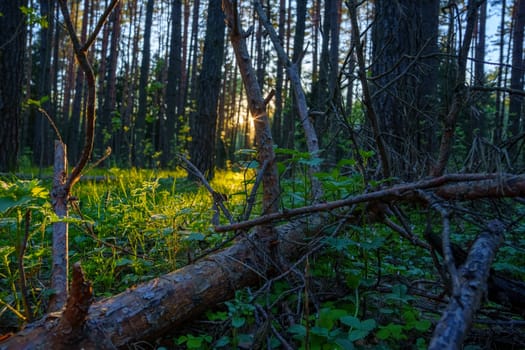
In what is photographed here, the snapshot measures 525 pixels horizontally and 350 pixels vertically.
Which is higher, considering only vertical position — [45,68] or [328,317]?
[45,68]

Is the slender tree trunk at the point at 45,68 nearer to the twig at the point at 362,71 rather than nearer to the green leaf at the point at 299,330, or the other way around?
the twig at the point at 362,71

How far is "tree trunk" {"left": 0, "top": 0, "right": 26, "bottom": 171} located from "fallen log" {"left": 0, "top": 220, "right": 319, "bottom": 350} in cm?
480

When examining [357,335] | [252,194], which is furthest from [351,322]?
[252,194]

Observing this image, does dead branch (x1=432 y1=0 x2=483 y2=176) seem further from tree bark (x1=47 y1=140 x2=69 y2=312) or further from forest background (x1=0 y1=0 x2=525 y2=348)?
tree bark (x1=47 y1=140 x2=69 y2=312)

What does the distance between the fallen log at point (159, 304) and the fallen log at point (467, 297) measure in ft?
3.18

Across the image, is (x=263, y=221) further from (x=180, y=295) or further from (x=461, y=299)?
(x=461, y=299)

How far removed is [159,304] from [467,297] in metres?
1.16

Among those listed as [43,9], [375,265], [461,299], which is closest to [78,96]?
[43,9]

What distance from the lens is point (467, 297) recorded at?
988 mm

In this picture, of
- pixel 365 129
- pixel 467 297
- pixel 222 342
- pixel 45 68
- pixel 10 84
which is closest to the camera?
pixel 467 297

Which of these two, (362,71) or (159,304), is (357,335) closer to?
(159,304)

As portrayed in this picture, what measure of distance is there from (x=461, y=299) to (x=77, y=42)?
168cm

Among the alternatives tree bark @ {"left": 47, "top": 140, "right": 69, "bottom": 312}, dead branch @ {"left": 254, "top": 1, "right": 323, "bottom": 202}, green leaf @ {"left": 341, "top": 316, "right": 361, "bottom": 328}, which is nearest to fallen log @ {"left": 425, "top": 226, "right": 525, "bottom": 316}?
green leaf @ {"left": 341, "top": 316, "right": 361, "bottom": 328}

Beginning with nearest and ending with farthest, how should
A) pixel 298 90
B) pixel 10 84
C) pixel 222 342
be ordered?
1. pixel 222 342
2. pixel 298 90
3. pixel 10 84
